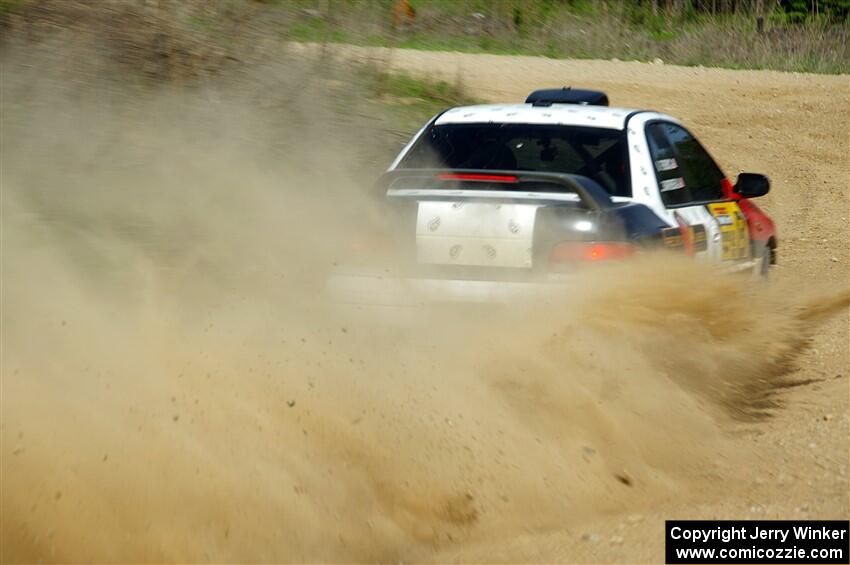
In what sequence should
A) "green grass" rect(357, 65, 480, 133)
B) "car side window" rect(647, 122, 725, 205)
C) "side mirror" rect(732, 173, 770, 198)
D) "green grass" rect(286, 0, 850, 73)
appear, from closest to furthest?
"car side window" rect(647, 122, 725, 205) < "side mirror" rect(732, 173, 770, 198) < "green grass" rect(357, 65, 480, 133) < "green grass" rect(286, 0, 850, 73)

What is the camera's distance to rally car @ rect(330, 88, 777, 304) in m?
5.84

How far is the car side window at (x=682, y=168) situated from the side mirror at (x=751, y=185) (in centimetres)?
13

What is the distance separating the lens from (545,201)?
232 inches

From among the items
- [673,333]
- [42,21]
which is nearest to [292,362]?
[673,333]

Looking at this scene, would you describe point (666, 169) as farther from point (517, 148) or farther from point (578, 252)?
point (578, 252)

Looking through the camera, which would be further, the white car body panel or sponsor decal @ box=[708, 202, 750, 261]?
sponsor decal @ box=[708, 202, 750, 261]

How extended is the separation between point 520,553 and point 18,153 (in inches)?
215

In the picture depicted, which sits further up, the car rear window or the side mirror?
the car rear window

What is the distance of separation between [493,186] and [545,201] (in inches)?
13.2

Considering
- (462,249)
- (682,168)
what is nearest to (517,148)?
(682,168)

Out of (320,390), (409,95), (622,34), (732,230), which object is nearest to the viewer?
(320,390)

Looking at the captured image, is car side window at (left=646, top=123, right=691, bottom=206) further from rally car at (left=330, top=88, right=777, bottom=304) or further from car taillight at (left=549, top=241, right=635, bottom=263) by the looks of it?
car taillight at (left=549, top=241, right=635, bottom=263)

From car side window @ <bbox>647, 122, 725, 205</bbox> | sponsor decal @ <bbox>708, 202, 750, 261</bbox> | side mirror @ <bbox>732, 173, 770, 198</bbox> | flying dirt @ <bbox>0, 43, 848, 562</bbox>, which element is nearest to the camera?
flying dirt @ <bbox>0, 43, 848, 562</bbox>

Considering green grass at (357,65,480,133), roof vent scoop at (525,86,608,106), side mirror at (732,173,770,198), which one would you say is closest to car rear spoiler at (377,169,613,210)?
side mirror at (732,173,770,198)
